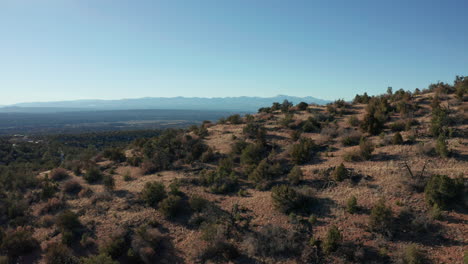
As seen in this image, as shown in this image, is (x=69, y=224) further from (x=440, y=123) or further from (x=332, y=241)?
(x=440, y=123)

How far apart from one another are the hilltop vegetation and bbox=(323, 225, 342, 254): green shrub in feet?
0.18

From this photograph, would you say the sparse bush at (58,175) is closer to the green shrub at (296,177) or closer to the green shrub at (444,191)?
the green shrub at (296,177)

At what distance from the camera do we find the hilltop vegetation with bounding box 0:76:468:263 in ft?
36.2

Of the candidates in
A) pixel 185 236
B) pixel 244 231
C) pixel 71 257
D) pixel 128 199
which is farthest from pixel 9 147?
pixel 244 231

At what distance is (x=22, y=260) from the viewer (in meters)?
12.8

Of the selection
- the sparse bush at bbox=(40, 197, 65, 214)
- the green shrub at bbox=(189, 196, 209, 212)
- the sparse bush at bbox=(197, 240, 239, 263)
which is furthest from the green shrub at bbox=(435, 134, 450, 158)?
the sparse bush at bbox=(40, 197, 65, 214)

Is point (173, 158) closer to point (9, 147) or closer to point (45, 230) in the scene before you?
point (45, 230)

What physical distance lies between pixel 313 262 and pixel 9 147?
53.5 m

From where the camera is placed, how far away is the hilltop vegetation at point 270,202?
36.2ft

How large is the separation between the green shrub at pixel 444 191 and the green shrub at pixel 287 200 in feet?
19.9

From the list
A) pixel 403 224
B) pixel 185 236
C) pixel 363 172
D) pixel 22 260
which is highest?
pixel 363 172

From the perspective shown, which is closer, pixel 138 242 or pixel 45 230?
pixel 138 242

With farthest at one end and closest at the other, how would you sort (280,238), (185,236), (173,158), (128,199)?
(173,158) < (128,199) < (185,236) < (280,238)

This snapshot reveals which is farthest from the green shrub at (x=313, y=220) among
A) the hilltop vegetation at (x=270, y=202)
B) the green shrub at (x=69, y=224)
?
the green shrub at (x=69, y=224)
